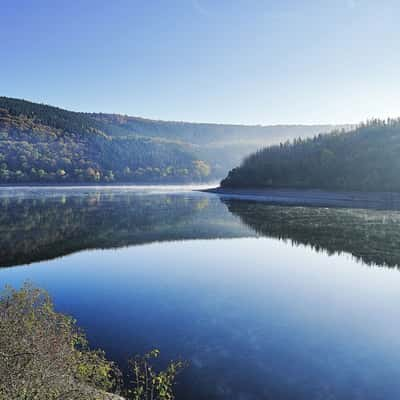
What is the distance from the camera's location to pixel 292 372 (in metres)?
9.73

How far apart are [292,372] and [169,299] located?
7.14m

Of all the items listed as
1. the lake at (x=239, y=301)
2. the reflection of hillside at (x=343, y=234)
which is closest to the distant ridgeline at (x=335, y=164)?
the reflection of hillside at (x=343, y=234)

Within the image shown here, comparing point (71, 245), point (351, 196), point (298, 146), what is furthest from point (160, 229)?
point (298, 146)

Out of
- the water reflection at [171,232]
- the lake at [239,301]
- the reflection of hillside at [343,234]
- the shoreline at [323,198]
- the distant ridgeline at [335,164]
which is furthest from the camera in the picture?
the distant ridgeline at [335,164]

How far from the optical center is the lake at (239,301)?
9633 millimetres

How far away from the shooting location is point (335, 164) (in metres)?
99.8

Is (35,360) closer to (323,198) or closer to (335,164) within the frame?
(323,198)

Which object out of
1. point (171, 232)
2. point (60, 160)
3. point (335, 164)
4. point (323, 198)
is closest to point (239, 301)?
point (171, 232)

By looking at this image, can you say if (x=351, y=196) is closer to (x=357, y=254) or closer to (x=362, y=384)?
(x=357, y=254)

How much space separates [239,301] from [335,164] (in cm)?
9135

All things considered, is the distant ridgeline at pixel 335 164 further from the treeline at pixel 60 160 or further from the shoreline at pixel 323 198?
the treeline at pixel 60 160

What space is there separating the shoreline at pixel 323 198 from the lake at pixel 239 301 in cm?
3516

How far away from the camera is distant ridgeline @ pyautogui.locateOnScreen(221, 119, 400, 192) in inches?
3332

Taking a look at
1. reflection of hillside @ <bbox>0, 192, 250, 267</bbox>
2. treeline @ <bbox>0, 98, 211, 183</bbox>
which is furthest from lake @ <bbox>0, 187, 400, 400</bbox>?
treeline @ <bbox>0, 98, 211, 183</bbox>
